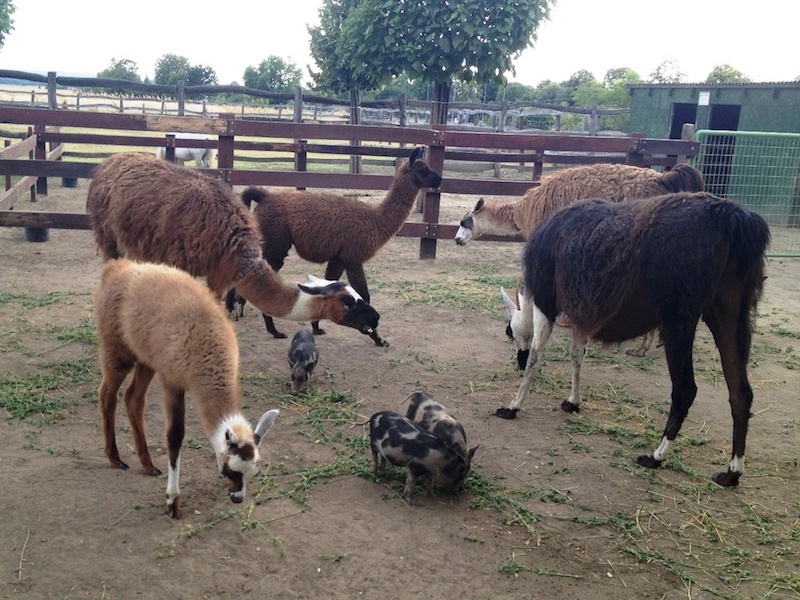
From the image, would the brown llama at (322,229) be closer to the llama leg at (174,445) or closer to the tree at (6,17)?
the llama leg at (174,445)

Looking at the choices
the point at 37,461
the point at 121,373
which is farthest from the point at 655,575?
the point at 37,461

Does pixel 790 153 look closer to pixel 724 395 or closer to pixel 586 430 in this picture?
pixel 724 395

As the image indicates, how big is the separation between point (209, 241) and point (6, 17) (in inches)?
672

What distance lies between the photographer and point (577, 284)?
502 centimetres

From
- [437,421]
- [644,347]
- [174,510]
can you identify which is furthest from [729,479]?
[174,510]

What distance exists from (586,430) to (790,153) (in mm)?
12538

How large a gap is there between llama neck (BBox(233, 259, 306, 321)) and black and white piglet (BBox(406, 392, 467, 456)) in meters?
1.15

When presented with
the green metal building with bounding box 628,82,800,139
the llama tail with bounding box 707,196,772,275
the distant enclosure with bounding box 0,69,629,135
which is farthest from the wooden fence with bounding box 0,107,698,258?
the distant enclosure with bounding box 0,69,629,135

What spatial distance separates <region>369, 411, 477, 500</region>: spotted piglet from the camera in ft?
13.3

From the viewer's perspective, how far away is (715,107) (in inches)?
737

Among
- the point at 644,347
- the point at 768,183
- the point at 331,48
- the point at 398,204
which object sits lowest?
the point at 644,347

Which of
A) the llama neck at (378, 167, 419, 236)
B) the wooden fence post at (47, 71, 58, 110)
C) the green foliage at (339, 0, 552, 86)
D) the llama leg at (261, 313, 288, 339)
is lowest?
the llama leg at (261, 313, 288, 339)

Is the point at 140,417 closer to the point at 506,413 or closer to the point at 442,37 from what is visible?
the point at 506,413

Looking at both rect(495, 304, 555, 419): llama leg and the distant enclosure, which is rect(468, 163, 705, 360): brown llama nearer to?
rect(495, 304, 555, 419): llama leg
